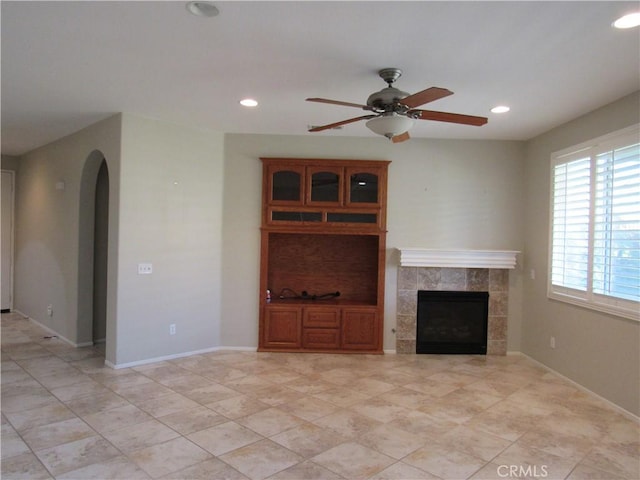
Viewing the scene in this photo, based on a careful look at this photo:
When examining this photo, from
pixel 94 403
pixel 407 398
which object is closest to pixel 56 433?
pixel 94 403

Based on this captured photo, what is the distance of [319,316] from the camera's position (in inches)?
208

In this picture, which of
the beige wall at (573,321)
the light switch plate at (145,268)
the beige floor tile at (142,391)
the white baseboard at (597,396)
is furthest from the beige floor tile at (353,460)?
the light switch plate at (145,268)

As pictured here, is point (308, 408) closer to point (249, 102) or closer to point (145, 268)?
point (145, 268)

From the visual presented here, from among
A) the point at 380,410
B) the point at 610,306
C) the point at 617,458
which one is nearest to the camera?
the point at 617,458

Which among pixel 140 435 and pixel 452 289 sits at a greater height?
pixel 452 289

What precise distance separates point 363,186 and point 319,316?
1722 mm

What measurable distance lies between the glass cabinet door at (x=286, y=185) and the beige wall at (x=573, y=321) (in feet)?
9.45

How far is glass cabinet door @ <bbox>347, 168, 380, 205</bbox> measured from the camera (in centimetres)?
530

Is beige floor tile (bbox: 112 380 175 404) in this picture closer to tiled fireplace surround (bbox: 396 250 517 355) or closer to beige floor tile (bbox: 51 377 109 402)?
beige floor tile (bbox: 51 377 109 402)

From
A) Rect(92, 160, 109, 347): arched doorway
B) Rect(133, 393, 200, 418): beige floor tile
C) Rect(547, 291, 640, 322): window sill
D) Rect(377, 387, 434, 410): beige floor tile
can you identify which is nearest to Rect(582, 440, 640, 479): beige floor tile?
Rect(547, 291, 640, 322): window sill

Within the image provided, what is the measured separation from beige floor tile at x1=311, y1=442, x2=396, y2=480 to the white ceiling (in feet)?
8.92

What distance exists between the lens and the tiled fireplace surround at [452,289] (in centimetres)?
537

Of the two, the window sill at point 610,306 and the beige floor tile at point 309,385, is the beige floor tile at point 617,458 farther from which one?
the beige floor tile at point 309,385

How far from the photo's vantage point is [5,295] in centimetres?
743
